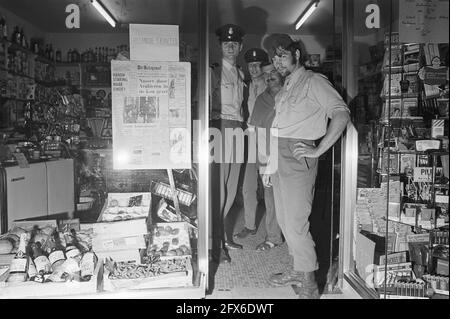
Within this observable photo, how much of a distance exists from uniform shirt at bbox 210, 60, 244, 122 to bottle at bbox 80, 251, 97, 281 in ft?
3.80

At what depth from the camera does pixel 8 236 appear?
2891 mm

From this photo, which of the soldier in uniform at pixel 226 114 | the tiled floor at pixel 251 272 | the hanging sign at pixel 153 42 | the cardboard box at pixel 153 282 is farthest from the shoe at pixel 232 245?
the hanging sign at pixel 153 42

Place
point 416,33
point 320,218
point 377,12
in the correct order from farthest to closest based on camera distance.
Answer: point 320,218
point 377,12
point 416,33

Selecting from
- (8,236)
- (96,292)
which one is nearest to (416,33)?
(96,292)

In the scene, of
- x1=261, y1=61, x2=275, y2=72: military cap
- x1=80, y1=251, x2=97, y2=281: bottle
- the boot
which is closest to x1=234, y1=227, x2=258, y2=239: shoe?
the boot

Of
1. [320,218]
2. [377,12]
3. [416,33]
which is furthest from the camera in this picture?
[320,218]

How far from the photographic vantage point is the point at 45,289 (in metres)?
2.57

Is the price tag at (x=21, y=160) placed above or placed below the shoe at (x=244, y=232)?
above

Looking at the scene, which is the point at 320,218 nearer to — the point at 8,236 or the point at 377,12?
the point at 377,12

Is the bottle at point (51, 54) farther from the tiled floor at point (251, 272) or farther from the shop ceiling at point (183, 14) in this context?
the tiled floor at point (251, 272)

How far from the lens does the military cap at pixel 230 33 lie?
285cm

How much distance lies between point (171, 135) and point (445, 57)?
1744mm

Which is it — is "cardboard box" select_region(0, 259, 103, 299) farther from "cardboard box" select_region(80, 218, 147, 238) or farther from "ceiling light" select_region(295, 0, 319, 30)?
"ceiling light" select_region(295, 0, 319, 30)

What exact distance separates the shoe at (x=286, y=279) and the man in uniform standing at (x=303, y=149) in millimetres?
152
